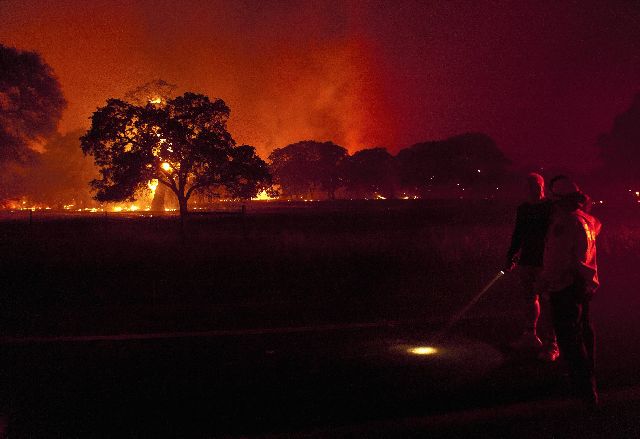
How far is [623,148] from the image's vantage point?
57938mm

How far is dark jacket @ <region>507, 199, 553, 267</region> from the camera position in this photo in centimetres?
573

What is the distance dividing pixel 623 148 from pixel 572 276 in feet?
204

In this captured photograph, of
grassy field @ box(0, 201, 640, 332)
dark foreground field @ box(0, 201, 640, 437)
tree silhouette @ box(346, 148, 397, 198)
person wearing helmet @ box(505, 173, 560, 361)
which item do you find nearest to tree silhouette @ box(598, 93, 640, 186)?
tree silhouette @ box(346, 148, 397, 198)

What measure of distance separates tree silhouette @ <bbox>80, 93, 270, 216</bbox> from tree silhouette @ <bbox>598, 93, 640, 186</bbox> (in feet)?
151

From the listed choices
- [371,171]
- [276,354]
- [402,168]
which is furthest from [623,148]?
[276,354]

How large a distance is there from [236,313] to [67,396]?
3216 mm

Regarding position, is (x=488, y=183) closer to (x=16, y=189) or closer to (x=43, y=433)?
(x=16, y=189)

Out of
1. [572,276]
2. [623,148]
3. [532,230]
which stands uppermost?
[623,148]

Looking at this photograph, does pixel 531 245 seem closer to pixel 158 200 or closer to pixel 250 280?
pixel 250 280

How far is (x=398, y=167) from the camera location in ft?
298

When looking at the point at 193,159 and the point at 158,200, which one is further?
the point at 158,200

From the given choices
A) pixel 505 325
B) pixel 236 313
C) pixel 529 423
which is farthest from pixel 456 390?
pixel 236 313

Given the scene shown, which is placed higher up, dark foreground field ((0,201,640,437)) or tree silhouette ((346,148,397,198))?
tree silhouette ((346,148,397,198))

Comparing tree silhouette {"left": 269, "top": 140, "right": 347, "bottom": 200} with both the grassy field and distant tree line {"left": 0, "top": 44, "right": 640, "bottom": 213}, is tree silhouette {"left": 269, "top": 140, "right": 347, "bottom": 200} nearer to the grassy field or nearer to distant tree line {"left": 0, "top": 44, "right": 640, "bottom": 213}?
distant tree line {"left": 0, "top": 44, "right": 640, "bottom": 213}
